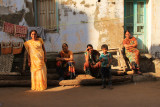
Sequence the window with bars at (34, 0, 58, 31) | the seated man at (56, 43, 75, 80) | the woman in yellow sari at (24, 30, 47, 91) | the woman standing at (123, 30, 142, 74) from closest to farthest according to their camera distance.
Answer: the woman in yellow sari at (24, 30, 47, 91) < the seated man at (56, 43, 75, 80) < the woman standing at (123, 30, 142, 74) < the window with bars at (34, 0, 58, 31)

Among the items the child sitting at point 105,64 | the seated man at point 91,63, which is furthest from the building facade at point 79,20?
the child sitting at point 105,64

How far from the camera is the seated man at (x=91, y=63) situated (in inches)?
208

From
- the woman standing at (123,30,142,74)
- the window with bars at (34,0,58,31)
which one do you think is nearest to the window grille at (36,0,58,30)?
the window with bars at (34,0,58,31)

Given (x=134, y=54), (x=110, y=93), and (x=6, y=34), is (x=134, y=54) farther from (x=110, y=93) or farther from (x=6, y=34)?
(x=6, y=34)

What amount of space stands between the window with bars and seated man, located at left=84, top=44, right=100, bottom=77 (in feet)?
6.90

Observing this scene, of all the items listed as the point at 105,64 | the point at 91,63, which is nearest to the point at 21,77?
the point at 91,63

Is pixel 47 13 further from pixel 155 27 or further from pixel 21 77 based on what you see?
pixel 155 27

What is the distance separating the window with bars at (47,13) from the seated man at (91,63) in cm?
210

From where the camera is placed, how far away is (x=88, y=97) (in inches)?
161

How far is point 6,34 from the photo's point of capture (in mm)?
6758

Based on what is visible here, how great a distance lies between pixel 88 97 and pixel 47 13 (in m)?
4.07

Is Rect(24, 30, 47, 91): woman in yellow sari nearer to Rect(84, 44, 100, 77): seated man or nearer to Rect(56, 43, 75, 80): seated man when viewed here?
Rect(56, 43, 75, 80): seated man

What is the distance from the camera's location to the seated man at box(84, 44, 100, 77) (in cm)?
528

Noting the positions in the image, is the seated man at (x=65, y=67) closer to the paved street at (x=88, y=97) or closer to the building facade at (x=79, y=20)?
the paved street at (x=88, y=97)
